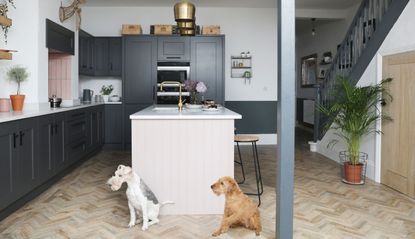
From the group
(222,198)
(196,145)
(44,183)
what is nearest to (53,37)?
(44,183)

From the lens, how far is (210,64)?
732cm

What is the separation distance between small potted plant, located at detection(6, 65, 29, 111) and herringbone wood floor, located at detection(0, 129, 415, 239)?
111cm

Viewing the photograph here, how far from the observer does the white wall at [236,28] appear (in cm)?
773

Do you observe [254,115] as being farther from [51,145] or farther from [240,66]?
[51,145]

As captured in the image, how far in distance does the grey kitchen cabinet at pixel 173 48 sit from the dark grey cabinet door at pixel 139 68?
0.40 feet

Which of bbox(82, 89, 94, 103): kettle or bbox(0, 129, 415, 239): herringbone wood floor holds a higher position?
bbox(82, 89, 94, 103): kettle

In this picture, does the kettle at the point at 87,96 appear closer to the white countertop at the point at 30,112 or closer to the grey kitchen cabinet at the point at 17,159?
the white countertop at the point at 30,112

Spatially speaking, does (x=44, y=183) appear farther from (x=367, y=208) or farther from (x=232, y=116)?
(x=367, y=208)

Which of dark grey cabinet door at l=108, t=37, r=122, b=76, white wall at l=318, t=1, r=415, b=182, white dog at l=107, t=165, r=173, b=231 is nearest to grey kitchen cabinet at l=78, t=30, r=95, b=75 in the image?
dark grey cabinet door at l=108, t=37, r=122, b=76

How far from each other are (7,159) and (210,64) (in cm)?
460

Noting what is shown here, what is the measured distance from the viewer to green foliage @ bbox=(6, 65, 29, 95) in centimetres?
448

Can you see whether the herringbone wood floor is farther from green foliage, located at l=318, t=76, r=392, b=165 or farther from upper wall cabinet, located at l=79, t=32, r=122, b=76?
upper wall cabinet, located at l=79, t=32, r=122, b=76

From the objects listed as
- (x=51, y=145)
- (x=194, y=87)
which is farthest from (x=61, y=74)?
(x=194, y=87)

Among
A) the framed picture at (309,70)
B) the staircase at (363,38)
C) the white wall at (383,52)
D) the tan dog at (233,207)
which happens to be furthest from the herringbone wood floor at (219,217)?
the framed picture at (309,70)
